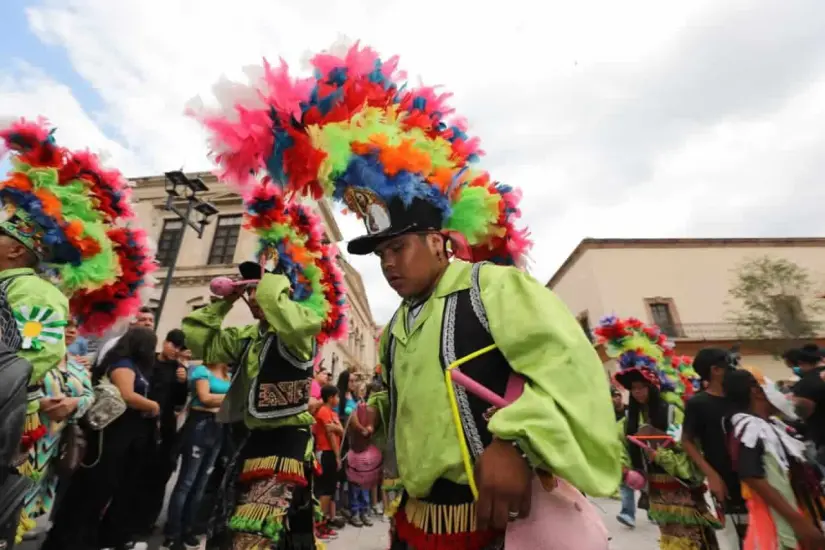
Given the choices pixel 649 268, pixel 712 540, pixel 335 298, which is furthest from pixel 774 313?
pixel 335 298

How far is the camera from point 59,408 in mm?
2348

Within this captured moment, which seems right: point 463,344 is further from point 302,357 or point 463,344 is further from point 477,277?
point 302,357

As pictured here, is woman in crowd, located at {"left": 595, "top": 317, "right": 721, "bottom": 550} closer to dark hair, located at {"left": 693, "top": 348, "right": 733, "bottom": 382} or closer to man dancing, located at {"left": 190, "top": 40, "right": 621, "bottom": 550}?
dark hair, located at {"left": 693, "top": 348, "right": 733, "bottom": 382}

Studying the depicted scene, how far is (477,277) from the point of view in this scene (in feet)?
4.89

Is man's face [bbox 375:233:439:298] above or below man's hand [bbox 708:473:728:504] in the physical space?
above

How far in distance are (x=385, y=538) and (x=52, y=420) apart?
401 centimetres

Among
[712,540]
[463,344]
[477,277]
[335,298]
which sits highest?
[335,298]

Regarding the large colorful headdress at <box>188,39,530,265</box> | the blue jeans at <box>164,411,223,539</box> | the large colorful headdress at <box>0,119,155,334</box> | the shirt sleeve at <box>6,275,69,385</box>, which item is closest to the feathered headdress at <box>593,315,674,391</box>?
the large colorful headdress at <box>188,39,530,265</box>

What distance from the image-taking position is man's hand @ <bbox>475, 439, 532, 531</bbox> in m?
1.02

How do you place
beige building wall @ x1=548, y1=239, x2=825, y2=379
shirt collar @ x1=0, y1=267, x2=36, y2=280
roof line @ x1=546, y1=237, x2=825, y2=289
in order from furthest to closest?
1. roof line @ x1=546, y1=237, x2=825, y2=289
2. beige building wall @ x1=548, y1=239, x2=825, y2=379
3. shirt collar @ x1=0, y1=267, x2=36, y2=280

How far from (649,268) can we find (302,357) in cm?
3548

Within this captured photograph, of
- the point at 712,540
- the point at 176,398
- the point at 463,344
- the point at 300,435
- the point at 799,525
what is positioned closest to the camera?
the point at 463,344

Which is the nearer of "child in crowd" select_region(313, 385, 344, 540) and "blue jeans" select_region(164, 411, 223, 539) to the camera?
"blue jeans" select_region(164, 411, 223, 539)

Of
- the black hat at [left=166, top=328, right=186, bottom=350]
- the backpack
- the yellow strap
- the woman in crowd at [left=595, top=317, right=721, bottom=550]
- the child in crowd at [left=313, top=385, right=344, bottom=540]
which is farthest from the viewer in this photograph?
the child in crowd at [left=313, top=385, right=344, bottom=540]
